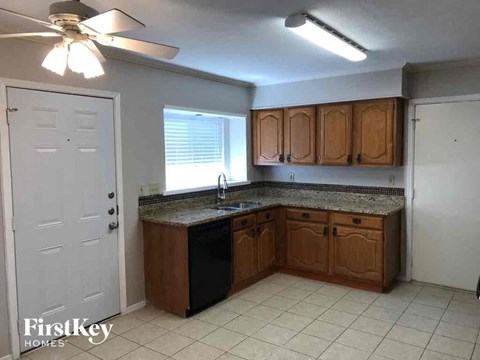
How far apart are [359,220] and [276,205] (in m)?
0.99

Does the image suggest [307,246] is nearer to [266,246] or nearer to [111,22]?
[266,246]

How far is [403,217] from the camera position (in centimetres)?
430

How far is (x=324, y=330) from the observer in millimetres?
3178

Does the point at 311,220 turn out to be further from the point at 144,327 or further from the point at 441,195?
the point at 144,327

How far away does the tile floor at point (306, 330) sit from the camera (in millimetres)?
2826

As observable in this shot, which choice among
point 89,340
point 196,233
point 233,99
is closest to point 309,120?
point 233,99

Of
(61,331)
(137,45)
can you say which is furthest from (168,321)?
(137,45)

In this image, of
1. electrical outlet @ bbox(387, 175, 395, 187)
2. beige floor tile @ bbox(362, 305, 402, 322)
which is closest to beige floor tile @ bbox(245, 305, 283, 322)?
beige floor tile @ bbox(362, 305, 402, 322)

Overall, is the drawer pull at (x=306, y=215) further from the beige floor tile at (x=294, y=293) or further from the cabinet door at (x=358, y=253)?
the beige floor tile at (x=294, y=293)

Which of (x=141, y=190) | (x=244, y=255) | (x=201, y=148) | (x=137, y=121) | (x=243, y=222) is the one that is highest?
(x=137, y=121)

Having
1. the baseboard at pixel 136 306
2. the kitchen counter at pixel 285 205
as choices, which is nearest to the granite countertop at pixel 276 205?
the kitchen counter at pixel 285 205

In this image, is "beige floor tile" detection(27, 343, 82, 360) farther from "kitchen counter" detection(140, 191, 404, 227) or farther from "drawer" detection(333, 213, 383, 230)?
"drawer" detection(333, 213, 383, 230)

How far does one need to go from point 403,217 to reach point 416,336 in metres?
1.56

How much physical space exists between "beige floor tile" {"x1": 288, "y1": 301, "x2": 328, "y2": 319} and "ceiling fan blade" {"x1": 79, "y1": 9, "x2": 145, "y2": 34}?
285 cm
